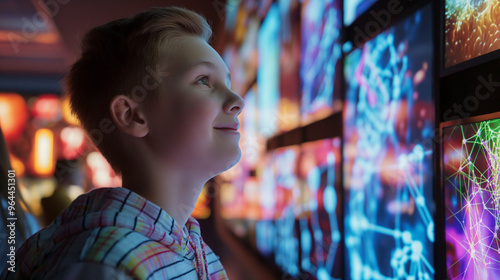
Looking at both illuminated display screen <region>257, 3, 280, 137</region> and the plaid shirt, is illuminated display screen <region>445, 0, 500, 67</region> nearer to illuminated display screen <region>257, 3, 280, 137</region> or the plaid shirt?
the plaid shirt

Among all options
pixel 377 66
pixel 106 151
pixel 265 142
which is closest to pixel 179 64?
pixel 106 151

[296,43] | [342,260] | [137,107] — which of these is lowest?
[342,260]

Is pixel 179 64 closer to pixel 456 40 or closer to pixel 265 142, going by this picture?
pixel 456 40

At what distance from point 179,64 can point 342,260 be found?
123 cm

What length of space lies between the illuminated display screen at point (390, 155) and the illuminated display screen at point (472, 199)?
10 cm

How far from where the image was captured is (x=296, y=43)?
260 cm

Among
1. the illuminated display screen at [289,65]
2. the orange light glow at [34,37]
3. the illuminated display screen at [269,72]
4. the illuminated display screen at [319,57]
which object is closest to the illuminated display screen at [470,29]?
the illuminated display screen at [319,57]

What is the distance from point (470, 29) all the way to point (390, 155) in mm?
497

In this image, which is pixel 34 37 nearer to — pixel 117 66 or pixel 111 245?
pixel 117 66

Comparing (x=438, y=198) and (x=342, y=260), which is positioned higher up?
(x=438, y=198)

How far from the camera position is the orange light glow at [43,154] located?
8016mm

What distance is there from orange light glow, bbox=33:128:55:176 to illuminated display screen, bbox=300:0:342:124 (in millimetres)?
6844

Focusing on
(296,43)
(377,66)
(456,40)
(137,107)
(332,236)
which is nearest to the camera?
(137,107)

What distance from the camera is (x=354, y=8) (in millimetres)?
1700
